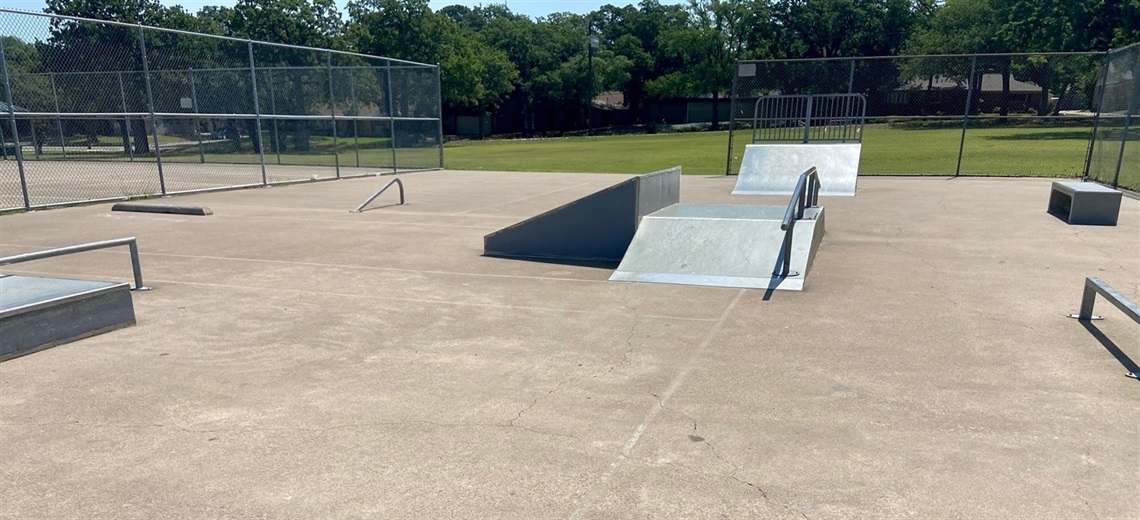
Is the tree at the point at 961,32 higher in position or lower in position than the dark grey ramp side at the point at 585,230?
higher

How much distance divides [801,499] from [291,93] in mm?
22910

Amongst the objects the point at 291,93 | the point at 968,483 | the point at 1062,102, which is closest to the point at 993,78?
the point at 1062,102

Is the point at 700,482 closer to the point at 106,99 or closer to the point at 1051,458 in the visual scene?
the point at 1051,458

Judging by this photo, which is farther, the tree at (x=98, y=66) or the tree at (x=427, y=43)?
the tree at (x=427, y=43)

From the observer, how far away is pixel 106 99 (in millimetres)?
23984

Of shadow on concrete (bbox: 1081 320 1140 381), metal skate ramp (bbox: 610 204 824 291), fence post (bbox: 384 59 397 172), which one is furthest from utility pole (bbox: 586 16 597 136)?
shadow on concrete (bbox: 1081 320 1140 381)

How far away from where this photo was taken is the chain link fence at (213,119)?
1984 cm

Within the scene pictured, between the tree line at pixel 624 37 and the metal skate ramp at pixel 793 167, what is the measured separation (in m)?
34.0

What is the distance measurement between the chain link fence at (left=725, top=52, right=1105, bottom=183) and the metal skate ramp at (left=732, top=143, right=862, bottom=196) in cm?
198

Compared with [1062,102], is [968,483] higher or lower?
lower

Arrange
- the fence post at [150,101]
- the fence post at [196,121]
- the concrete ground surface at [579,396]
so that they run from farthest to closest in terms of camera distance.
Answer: the fence post at [196,121] < the fence post at [150,101] < the concrete ground surface at [579,396]

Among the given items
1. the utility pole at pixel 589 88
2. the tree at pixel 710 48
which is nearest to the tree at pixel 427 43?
the utility pole at pixel 589 88

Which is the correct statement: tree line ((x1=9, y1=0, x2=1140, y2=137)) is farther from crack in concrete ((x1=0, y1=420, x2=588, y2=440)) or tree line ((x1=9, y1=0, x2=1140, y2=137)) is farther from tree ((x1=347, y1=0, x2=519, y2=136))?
crack in concrete ((x1=0, y1=420, x2=588, y2=440))

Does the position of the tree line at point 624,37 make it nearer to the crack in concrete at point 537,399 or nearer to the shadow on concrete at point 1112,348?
the shadow on concrete at point 1112,348
